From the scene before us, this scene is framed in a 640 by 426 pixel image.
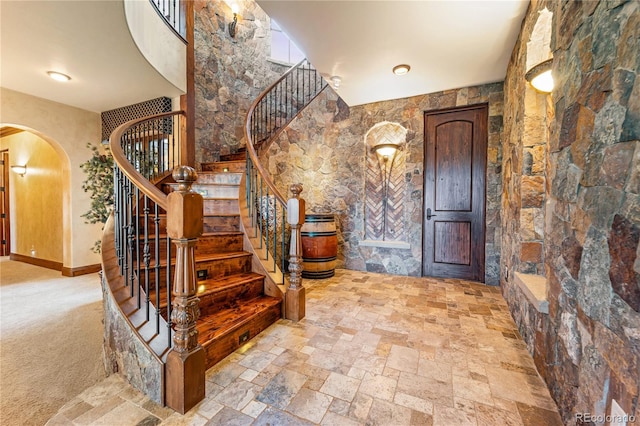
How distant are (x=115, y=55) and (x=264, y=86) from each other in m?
2.55

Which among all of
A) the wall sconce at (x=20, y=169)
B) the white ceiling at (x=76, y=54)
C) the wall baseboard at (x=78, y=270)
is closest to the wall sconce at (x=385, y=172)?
the white ceiling at (x=76, y=54)

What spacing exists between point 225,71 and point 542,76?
428 centimetres

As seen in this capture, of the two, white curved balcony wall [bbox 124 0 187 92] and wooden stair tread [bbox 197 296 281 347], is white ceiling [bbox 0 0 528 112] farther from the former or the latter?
wooden stair tread [bbox 197 296 281 347]

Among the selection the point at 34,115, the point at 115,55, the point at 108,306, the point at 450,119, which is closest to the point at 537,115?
the point at 450,119

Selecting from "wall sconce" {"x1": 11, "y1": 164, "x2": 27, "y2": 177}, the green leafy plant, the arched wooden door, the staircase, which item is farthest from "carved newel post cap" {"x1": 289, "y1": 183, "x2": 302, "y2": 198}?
the arched wooden door

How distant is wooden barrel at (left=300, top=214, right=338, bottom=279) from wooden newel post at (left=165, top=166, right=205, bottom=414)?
228 cm

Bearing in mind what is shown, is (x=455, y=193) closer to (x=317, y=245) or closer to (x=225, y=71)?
(x=317, y=245)

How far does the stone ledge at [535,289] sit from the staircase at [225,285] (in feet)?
6.13

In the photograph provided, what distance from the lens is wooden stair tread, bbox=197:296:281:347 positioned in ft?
5.73

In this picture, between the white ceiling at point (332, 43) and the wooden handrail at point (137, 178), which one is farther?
the white ceiling at point (332, 43)

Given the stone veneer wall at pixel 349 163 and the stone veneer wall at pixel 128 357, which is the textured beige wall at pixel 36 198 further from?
the stone veneer wall at pixel 128 357

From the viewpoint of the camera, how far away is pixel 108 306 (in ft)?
5.90

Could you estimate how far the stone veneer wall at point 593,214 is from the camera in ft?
2.75

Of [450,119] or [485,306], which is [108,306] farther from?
[450,119]
